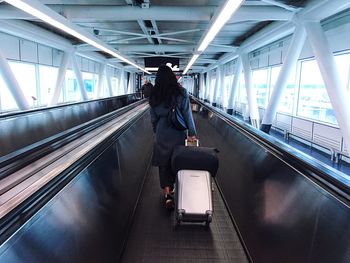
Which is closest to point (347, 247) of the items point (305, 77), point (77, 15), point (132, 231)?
point (132, 231)

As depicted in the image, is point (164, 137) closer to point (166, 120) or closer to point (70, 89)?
point (166, 120)

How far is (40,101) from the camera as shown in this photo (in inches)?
513

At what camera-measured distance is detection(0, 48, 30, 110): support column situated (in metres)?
7.37

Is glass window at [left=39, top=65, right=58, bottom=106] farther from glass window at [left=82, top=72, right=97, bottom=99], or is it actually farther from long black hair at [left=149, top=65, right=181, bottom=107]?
long black hair at [left=149, top=65, right=181, bottom=107]

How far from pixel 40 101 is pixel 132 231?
11695 mm

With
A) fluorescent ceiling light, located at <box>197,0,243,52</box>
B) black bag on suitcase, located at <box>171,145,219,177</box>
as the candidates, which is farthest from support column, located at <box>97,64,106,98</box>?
black bag on suitcase, located at <box>171,145,219,177</box>

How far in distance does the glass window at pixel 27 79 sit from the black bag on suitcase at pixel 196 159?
399 inches

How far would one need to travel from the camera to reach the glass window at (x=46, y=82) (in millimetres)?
13211

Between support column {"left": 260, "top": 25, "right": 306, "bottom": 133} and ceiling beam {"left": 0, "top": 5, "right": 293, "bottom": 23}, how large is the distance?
1.82ft

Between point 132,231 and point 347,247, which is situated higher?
point 347,247

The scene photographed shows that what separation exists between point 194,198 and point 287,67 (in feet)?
19.8

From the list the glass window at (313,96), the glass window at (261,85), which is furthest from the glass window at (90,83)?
the glass window at (313,96)

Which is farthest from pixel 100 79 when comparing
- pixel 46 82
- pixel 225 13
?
pixel 225 13

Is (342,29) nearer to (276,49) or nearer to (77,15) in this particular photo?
(276,49)
